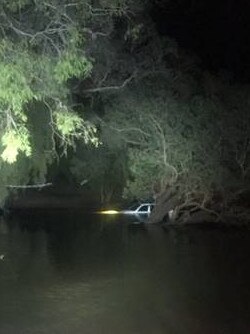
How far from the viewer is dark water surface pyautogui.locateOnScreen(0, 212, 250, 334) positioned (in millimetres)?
13453

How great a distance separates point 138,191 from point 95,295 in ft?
55.6

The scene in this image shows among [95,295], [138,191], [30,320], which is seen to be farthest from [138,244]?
[30,320]

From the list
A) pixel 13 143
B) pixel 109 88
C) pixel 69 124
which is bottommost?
pixel 13 143

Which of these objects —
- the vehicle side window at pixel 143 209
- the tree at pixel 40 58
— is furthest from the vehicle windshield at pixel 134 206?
the tree at pixel 40 58

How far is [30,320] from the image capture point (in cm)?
1360

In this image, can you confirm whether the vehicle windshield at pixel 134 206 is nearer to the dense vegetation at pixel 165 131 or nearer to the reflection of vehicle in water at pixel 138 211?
the reflection of vehicle in water at pixel 138 211

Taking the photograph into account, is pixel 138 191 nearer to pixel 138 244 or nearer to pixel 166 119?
pixel 166 119

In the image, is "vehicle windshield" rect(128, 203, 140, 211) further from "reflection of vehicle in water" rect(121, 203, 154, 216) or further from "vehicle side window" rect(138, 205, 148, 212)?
"vehicle side window" rect(138, 205, 148, 212)

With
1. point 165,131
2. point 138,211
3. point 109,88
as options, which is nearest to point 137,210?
point 138,211

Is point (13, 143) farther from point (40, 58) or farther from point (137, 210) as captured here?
point (137, 210)

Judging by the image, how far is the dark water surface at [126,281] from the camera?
44.1 ft

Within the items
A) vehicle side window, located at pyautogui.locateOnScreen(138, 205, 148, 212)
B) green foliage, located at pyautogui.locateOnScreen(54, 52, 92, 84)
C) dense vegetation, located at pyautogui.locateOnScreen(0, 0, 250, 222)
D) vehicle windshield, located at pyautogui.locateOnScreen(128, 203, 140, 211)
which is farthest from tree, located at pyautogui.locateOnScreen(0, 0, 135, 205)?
vehicle windshield, located at pyautogui.locateOnScreen(128, 203, 140, 211)

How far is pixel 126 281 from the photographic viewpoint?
1839 centimetres

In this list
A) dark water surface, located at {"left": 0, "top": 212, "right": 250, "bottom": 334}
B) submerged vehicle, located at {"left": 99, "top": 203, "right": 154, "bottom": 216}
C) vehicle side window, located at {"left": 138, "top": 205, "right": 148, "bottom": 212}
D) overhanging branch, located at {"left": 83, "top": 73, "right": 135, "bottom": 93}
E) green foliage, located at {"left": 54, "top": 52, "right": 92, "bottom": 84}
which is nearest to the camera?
green foliage, located at {"left": 54, "top": 52, "right": 92, "bottom": 84}
